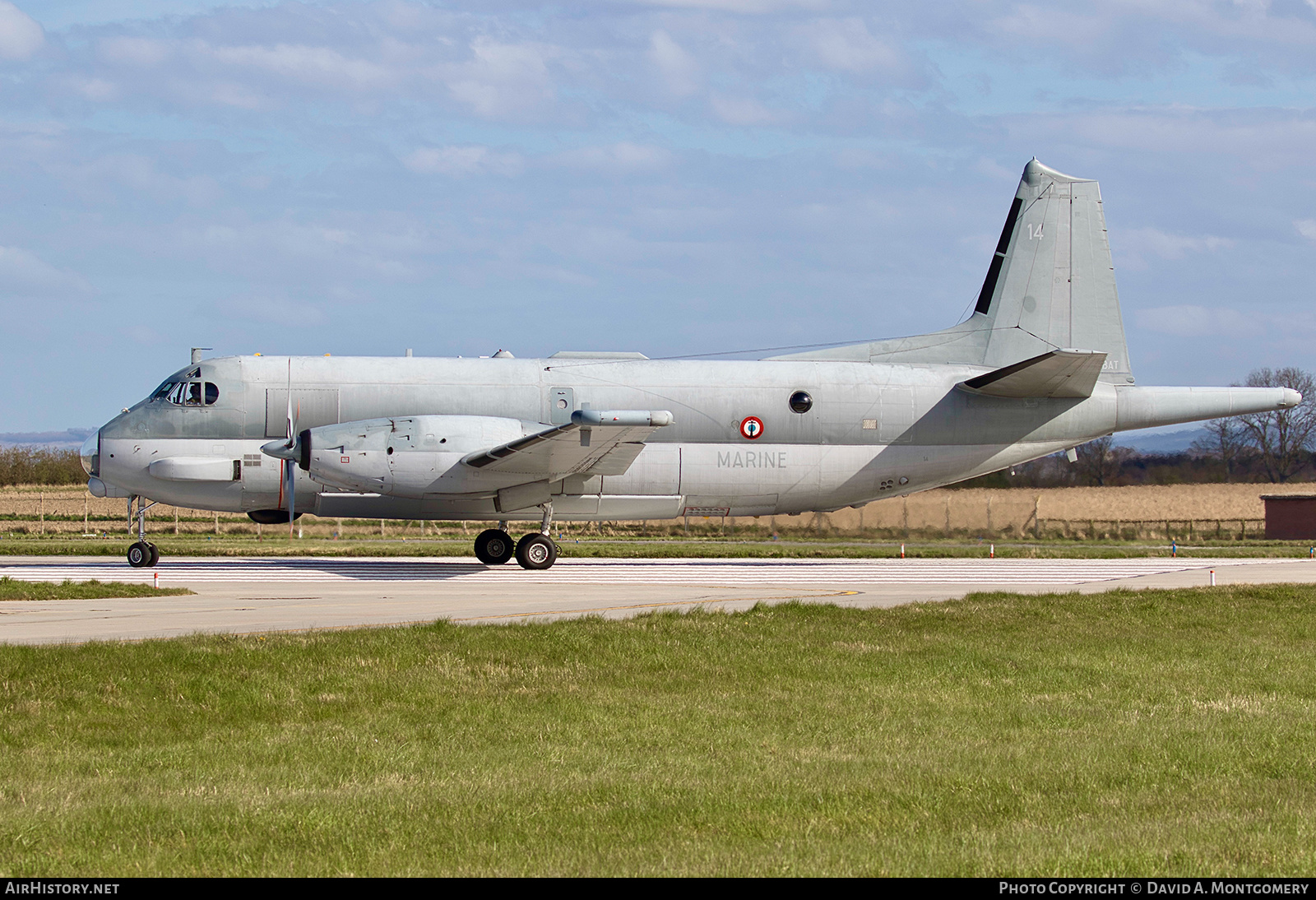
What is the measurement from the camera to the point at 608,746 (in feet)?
30.4

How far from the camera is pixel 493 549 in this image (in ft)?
94.0

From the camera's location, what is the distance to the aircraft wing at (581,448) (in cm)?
2409

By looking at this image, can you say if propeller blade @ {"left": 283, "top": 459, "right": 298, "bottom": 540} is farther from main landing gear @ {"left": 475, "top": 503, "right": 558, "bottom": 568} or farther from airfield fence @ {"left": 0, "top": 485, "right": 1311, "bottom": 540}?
airfield fence @ {"left": 0, "top": 485, "right": 1311, "bottom": 540}

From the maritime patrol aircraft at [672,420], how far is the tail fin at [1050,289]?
5 centimetres

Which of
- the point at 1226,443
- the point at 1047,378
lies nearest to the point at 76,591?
the point at 1047,378

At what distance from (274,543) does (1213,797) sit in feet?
115

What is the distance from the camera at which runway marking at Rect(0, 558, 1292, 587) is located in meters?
24.6

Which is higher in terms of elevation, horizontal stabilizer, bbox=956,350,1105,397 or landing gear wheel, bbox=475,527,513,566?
horizontal stabilizer, bbox=956,350,1105,397

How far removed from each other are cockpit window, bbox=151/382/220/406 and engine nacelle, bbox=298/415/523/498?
327 cm

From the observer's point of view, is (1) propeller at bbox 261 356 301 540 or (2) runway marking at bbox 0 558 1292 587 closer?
(2) runway marking at bbox 0 558 1292 587

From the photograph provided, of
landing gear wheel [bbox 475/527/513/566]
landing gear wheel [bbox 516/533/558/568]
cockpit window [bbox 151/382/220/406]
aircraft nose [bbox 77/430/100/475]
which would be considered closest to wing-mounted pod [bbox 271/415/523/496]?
landing gear wheel [bbox 516/533/558/568]

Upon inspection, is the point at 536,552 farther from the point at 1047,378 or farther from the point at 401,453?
the point at 1047,378
